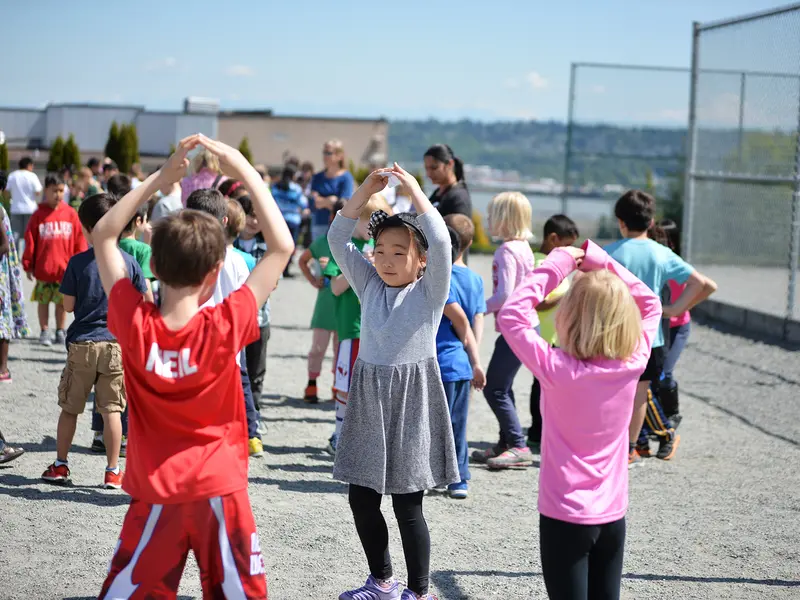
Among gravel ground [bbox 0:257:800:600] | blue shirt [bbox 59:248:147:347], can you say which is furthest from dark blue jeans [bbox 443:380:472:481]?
blue shirt [bbox 59:248:147:347]

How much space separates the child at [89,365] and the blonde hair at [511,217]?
261 cm

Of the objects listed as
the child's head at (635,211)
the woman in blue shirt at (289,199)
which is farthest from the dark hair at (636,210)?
the woman in blue shirt at (289,199)

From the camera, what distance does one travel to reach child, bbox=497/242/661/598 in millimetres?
3230

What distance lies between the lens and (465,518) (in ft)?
18.3

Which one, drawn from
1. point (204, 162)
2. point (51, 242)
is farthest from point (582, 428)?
point (51, 242)

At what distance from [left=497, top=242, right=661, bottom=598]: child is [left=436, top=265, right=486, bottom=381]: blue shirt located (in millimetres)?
2078

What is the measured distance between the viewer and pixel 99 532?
5.05m

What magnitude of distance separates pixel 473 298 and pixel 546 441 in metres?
2.48

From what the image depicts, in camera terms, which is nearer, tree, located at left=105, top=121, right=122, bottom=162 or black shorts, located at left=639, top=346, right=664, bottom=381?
black shorts, located at left=639, top=346, right=664, bottom=381

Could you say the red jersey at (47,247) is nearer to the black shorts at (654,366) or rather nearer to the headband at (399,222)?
the black shorts at (654,366)

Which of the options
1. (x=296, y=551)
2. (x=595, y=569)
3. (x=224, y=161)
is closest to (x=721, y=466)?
(x=296, y=551)

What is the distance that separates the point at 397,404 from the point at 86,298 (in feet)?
8.16

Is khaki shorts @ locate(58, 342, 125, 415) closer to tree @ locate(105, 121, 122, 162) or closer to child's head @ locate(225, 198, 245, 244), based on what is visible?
child's head @ locate(225, 198, 245, 244)

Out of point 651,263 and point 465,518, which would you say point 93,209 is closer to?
point 465,518
